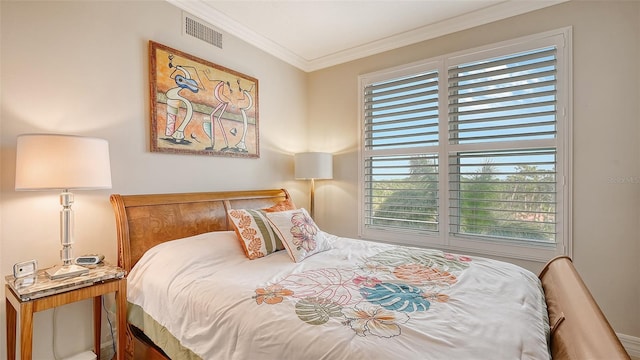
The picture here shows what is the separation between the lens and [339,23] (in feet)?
8.97

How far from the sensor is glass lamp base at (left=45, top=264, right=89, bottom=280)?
1459 millimetres

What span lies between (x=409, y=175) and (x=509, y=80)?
1.19m

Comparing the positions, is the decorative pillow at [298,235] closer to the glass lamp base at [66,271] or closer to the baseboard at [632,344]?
the glass lamp base at [66,271]

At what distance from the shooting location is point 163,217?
6.72 feet

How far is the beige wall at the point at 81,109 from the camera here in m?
1.60

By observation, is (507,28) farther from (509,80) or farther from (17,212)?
(17,212)

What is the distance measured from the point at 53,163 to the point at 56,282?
23.0 inches

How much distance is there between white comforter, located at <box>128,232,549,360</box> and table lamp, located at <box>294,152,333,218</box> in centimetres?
128

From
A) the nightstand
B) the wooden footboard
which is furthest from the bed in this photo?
the nightstand

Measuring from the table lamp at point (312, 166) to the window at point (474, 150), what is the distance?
43 cm

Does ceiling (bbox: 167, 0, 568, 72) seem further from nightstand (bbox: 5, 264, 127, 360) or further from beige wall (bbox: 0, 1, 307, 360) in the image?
nightstand (bbox: 5, 264, 127, 360)

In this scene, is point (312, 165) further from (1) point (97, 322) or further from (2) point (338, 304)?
(1) point (97, 322)

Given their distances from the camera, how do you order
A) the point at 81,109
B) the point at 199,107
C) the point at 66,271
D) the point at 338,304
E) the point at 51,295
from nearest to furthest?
the point at 338,304, the point at 51,295, the point at 66,271, the point at 81,109, the point at 199,107

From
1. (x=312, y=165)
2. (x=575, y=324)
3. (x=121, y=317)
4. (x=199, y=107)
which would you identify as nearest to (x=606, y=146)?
(x=575, y=324)
